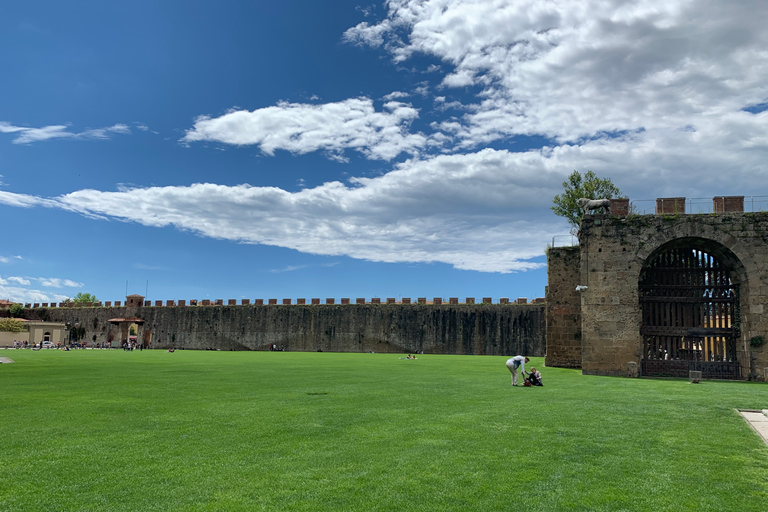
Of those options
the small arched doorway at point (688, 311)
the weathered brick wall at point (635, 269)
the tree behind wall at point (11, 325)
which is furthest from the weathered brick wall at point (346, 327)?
the weathered brick wall at point (635, 269)

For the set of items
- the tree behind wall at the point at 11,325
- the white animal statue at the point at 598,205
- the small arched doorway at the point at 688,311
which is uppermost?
the white animal statue at the point at 598,205

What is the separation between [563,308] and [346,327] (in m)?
23.8

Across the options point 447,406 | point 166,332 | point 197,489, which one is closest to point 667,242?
point 447,406

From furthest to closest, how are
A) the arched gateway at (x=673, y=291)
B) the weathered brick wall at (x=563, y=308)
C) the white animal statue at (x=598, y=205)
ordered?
the weathered brick wall at (x=563, y=308)
the white animal statue at (x=598, y=205)
the arched gateway at (x=673, y=291)

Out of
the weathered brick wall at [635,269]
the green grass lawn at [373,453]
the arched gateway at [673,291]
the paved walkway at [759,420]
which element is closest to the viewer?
the green grass lawn at [373,453]

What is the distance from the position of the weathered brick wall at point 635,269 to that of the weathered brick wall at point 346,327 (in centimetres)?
1985

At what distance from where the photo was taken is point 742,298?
1867 centimetres

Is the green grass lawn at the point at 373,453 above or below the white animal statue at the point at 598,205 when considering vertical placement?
below

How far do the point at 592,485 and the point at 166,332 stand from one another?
5258 centimetres

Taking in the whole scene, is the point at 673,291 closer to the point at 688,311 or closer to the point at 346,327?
the point at 688,311

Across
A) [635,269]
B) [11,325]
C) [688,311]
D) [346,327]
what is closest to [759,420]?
[635,269]

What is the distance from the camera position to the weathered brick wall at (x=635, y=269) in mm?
18266

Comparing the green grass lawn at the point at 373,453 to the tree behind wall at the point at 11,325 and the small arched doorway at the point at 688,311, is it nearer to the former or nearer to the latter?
the small arched doorway at the point at 688,311

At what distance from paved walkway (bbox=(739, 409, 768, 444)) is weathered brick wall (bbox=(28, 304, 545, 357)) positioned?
2983cm
